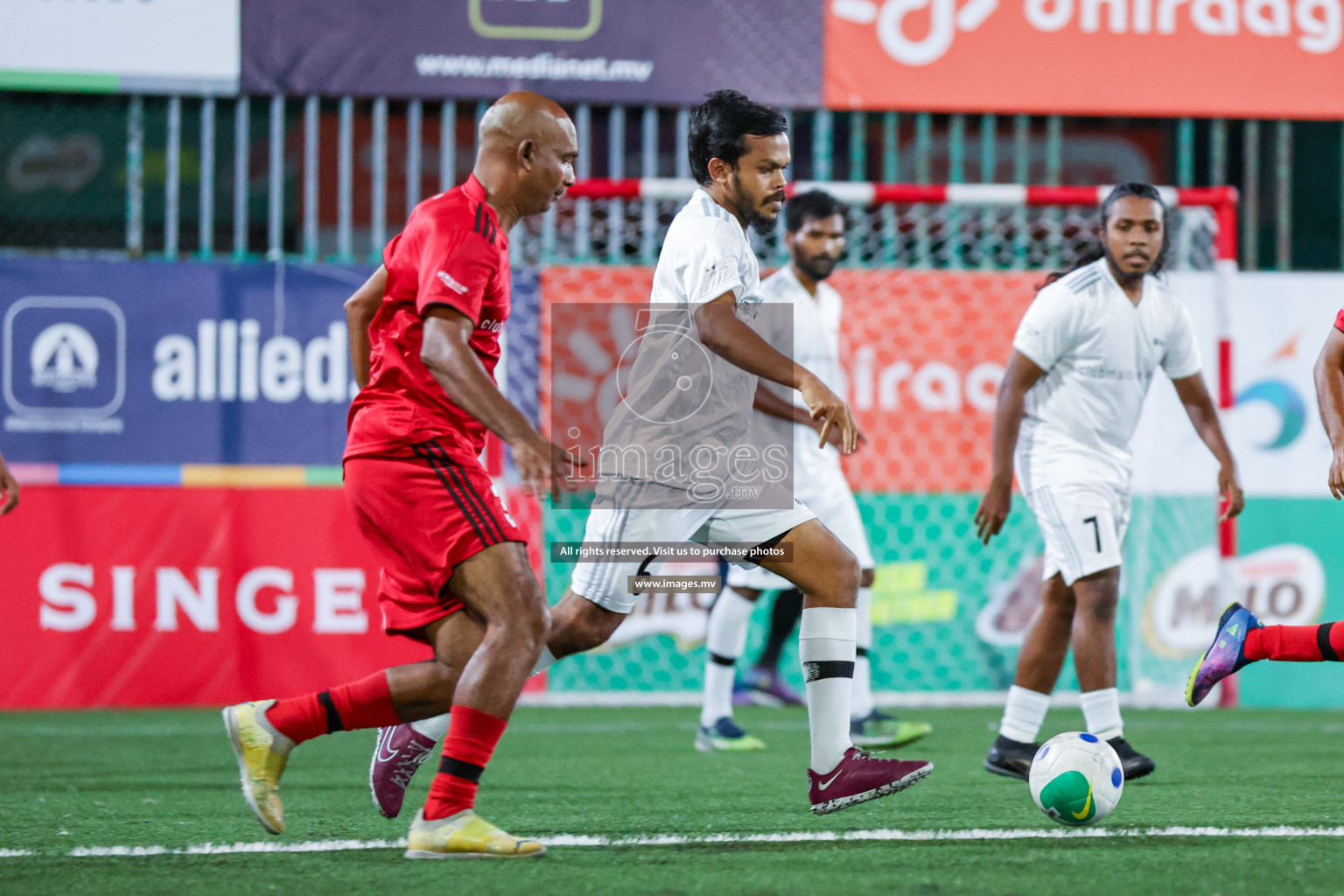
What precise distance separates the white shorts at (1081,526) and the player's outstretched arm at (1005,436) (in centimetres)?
16

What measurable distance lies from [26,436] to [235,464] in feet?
3.30

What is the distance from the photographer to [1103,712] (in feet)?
15.3

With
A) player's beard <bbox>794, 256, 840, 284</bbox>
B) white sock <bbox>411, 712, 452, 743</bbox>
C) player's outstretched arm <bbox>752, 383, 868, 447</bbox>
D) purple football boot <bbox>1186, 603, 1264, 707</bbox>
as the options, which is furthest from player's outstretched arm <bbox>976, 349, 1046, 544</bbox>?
white sock <bbox>411, 712, 452, 743</bbox>

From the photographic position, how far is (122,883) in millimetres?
3025

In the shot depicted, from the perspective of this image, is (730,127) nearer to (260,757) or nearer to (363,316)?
(363,316)

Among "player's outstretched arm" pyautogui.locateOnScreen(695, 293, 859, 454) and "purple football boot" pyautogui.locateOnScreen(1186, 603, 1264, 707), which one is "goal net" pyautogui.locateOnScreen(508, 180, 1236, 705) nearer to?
"purple football boot" pyautogui.locateOnScreen(1186, 603, 1264, 707)

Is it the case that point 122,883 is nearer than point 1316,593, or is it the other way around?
point 122,883

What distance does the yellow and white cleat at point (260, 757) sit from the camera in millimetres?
3396

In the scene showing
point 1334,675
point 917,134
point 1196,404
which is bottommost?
point 1334,675

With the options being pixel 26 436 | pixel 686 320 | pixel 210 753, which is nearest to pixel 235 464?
pixel 26 436

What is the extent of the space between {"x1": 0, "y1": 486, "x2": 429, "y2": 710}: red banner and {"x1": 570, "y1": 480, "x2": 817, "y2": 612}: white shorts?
11.7ft

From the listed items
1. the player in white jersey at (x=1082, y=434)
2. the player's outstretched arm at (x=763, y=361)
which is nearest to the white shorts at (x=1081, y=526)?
the player in white jersey at (x=1082, y=434)

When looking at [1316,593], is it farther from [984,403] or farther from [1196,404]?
[1196,404]

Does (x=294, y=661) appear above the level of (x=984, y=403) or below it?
below
